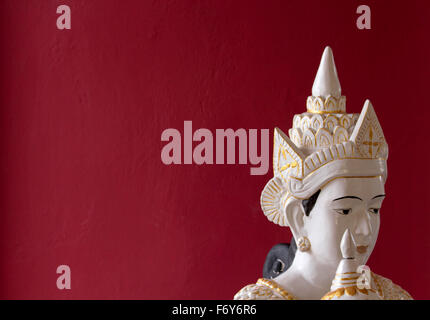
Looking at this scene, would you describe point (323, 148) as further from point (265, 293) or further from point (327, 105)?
point (265, 293)

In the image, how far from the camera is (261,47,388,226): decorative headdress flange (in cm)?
240

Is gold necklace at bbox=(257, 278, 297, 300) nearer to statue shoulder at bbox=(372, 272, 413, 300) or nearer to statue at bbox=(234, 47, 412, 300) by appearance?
statue at bbox=(234, 47, 412, 300)

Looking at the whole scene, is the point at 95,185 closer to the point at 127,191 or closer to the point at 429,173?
the point at 127,191

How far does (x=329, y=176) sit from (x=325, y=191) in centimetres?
5

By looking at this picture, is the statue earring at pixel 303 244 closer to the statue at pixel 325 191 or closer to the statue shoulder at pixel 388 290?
the statue at pixel 325 191

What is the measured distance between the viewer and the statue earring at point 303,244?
2441 millimetres

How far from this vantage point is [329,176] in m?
2.39

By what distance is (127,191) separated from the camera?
3.78m

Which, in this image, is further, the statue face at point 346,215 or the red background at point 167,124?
the red background at point 167,124

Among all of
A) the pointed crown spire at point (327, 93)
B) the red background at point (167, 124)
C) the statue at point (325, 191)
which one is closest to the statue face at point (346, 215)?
the statue at point (325, 191)

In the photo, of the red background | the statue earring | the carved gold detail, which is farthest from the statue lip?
the red background

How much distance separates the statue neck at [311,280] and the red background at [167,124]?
131 cm

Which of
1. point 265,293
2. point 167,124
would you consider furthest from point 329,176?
point 167,124

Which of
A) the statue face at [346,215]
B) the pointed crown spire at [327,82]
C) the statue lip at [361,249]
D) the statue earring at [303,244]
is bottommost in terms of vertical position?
the statue lip at [361,249]
